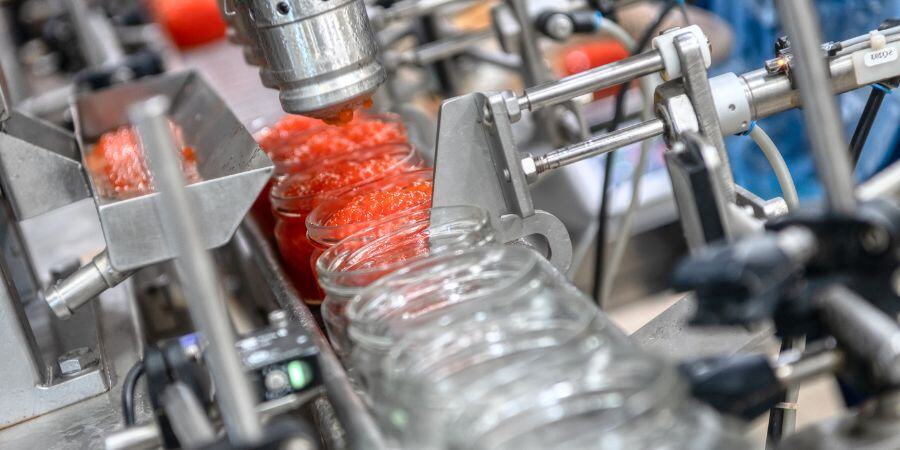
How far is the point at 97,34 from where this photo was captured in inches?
129

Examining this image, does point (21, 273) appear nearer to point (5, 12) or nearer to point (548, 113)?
point (548, 113)

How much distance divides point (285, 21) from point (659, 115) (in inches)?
17.4

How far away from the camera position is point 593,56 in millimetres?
2967

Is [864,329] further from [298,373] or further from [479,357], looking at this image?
[298,373]

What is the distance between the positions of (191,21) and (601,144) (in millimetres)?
2478

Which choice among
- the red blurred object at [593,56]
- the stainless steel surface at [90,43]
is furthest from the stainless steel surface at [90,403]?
the red blurred object at [593,56]

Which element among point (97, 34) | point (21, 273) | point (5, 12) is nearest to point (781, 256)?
point (21, 273)

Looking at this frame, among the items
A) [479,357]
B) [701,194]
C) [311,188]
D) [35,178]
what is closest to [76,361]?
[35,178]

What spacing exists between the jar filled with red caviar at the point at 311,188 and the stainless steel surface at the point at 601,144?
277 millimetres

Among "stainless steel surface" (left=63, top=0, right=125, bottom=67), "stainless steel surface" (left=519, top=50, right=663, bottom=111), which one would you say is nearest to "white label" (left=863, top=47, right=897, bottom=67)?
"stainless steel surface" (left=519, top=50, right=663, bottom=111)

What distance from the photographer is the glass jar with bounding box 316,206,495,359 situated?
0.97m

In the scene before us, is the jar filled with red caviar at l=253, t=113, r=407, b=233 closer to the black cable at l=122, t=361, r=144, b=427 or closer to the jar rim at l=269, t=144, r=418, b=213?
the jar rim at l=269, t=144, r=418, b=213

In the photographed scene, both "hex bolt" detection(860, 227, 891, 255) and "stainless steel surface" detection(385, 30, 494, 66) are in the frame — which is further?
"stainless steel surface" detection(385, 30, 494, 66)

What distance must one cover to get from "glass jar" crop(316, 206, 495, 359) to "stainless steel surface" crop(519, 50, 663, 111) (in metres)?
0.16
